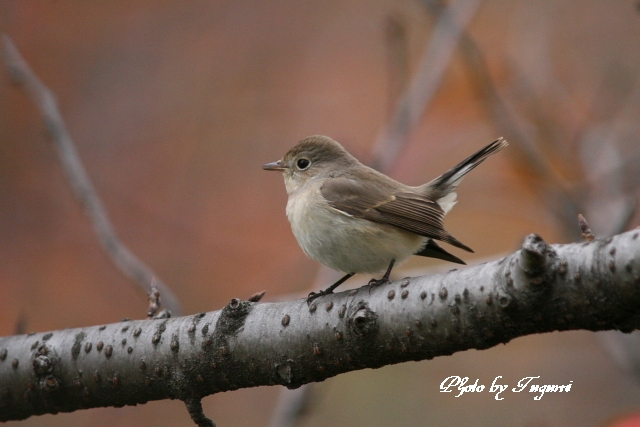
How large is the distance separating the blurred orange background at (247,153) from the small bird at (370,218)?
1167mm

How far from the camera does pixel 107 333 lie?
3260 millimetres

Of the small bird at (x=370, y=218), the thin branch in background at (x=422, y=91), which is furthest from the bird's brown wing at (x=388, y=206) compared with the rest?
the thin branch in background at (x=422, y=91)

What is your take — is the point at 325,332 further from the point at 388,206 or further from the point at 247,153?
the point at 247,153

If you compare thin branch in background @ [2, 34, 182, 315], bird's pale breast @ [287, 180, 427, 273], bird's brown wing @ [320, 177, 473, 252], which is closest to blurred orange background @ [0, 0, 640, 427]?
bird's brown wing @ [320, 177, 473, 252]

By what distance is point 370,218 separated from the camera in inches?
163

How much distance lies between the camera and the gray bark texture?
2139 mm

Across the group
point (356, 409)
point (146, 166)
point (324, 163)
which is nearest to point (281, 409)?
point (324, 163)

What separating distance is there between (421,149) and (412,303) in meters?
4.40

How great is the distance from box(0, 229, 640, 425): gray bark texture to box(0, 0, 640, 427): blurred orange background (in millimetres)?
3083

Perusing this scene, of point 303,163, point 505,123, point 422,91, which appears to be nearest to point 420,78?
point 422,91

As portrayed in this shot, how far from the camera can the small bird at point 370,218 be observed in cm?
404

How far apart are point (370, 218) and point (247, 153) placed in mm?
3728

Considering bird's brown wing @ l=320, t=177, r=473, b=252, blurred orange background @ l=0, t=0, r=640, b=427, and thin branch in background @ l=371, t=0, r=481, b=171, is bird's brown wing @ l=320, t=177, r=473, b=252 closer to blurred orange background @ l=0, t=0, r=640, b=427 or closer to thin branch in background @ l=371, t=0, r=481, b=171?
thin branch in background @ l=371, t=0, r=481, b=171

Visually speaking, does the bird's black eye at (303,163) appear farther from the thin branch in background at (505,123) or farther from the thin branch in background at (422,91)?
Result: the thin branch in background at (505,123)
